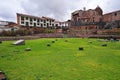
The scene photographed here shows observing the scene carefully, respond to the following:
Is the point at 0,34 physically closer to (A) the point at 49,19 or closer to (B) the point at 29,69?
(B) the point at 29,69

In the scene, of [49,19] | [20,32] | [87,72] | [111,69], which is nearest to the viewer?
[87,72]

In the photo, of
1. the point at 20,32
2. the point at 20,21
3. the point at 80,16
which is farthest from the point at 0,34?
the point at 80,16

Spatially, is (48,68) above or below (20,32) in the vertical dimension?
below

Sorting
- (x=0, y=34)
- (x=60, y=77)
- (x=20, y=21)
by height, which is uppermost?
(x=20, y=21)

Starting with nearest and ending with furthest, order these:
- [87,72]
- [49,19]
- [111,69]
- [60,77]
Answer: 1. [60,77]
2. [87,72]
3. [111,69]
4. [49,19]

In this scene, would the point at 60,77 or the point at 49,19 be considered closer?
the point at 60,77

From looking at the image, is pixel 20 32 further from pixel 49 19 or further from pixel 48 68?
pixel 49 19

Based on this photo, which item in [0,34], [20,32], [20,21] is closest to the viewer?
[0,34]

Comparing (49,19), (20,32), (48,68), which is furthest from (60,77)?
(49,19)

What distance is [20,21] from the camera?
7369 cm

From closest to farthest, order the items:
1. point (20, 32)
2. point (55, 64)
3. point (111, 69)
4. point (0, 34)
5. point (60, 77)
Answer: point (60, 77) < point (111, 69) < point (55, 64) < point (0, 34) < point (20, 32)

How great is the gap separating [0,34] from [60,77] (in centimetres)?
3660

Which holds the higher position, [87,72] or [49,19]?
[49,19]

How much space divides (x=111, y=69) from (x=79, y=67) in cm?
223
